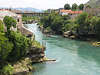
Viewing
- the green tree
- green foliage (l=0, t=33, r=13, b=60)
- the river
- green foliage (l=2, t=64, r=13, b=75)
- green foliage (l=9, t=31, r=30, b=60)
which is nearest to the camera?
green foliage (l=2, t=64, r=13, b=75)

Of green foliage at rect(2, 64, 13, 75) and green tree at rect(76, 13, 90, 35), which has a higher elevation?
green tree at rect(76, 13, 90, 35)

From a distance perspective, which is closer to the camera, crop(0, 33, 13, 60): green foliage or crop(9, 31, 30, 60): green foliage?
crop(0, 33, 13, 60): green foliage

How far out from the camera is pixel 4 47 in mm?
22688

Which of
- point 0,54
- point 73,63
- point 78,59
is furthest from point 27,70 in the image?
point 78,59

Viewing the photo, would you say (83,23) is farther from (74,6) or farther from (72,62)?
(74,6)

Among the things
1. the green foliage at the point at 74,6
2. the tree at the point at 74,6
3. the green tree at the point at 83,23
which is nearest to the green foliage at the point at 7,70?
the green tree at the point at 83,23

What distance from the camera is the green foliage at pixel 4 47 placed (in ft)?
73.7

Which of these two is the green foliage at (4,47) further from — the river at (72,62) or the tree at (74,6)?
the tree at (74,6)

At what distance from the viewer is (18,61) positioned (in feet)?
84.9

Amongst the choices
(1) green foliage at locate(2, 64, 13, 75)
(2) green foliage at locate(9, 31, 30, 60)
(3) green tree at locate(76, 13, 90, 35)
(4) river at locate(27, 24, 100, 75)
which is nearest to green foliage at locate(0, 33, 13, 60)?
(1) green foliage at locate(2, 64, 13, 75)

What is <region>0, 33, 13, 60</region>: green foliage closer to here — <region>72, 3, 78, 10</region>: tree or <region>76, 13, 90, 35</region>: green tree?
<region>76, 13, 90, 35</region>: green tree

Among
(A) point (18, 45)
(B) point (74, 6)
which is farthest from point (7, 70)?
(B) point (74, 6)

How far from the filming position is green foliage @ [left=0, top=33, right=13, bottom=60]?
885 inches

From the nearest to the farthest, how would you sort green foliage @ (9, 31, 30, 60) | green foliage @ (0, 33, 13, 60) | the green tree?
green foliage @ (0, 33, 13, 60) → green foliage @ (9, 31, 30, 60) → the green tree
